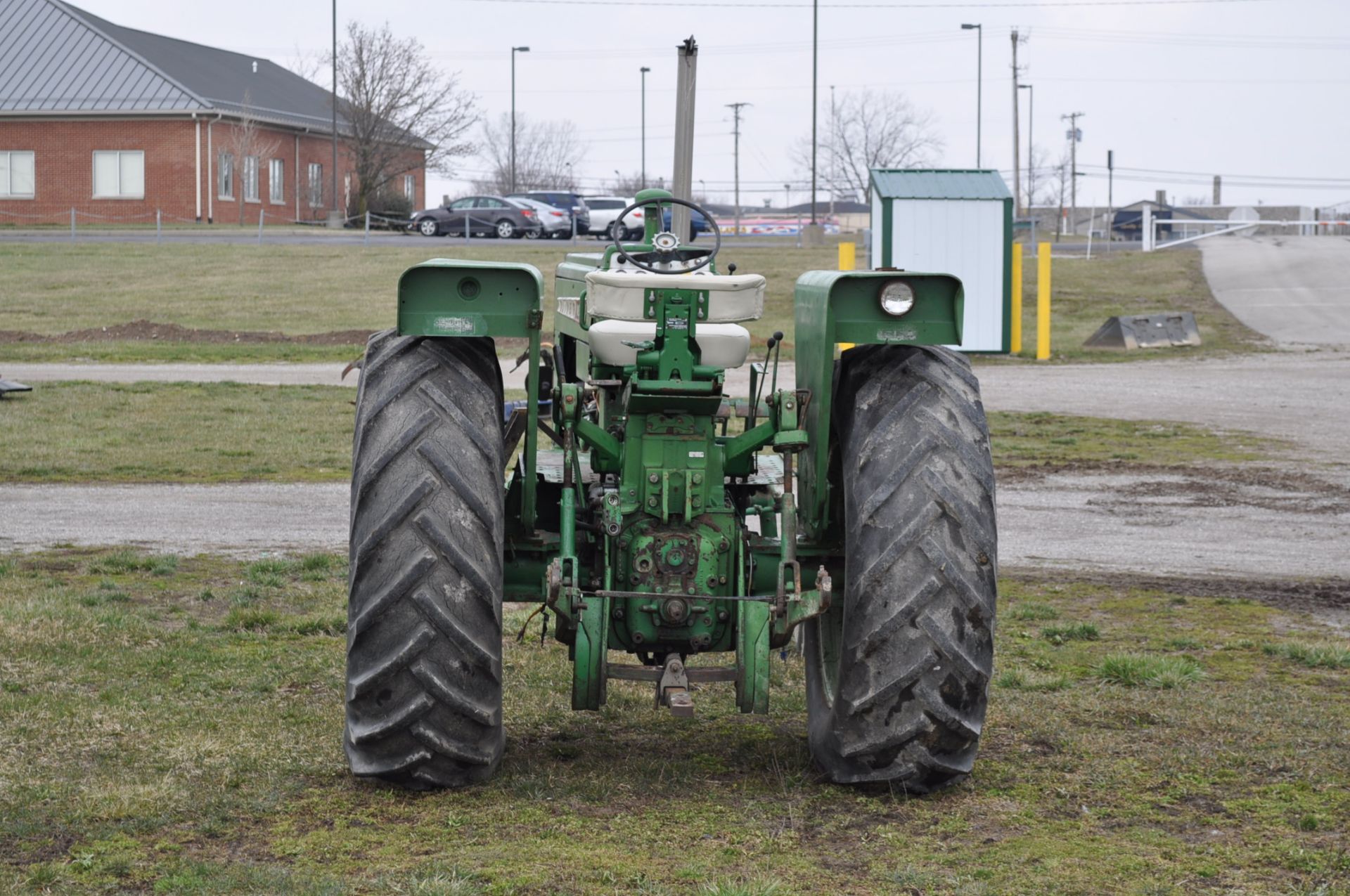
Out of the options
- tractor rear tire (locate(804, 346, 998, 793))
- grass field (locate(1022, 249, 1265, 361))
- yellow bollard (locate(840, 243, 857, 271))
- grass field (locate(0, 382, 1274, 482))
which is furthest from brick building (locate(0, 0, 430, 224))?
tractor rear tire (locate(804, 346, 998, 793))

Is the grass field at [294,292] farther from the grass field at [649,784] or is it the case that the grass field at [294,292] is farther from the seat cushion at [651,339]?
the seat cushion at [651,339]

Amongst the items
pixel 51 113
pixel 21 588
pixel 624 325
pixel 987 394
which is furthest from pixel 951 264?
pixel 51 113

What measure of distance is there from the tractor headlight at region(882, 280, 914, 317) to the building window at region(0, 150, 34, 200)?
58.0 m

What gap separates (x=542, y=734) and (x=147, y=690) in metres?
1.74

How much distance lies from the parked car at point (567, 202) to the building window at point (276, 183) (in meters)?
12.1

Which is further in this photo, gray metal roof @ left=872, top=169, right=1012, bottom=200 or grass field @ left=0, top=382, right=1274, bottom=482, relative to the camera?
gray metal roof @ left=872, top=169, right=1012, bottom=200

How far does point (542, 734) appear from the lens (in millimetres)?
6129

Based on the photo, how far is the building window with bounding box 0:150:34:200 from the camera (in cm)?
5725

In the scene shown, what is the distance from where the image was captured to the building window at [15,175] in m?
57.2

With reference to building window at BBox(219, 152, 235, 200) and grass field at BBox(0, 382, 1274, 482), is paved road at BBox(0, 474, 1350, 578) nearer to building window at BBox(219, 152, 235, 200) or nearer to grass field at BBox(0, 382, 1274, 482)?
grass field at BBox(0, 382, 1274, 482)

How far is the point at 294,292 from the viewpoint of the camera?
33.5 metres

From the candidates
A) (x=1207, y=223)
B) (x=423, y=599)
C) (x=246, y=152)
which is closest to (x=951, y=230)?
(x=423, y=599)

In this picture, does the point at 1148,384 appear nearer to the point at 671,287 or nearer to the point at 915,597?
the point at 671,287

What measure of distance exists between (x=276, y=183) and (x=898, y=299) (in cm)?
6008
